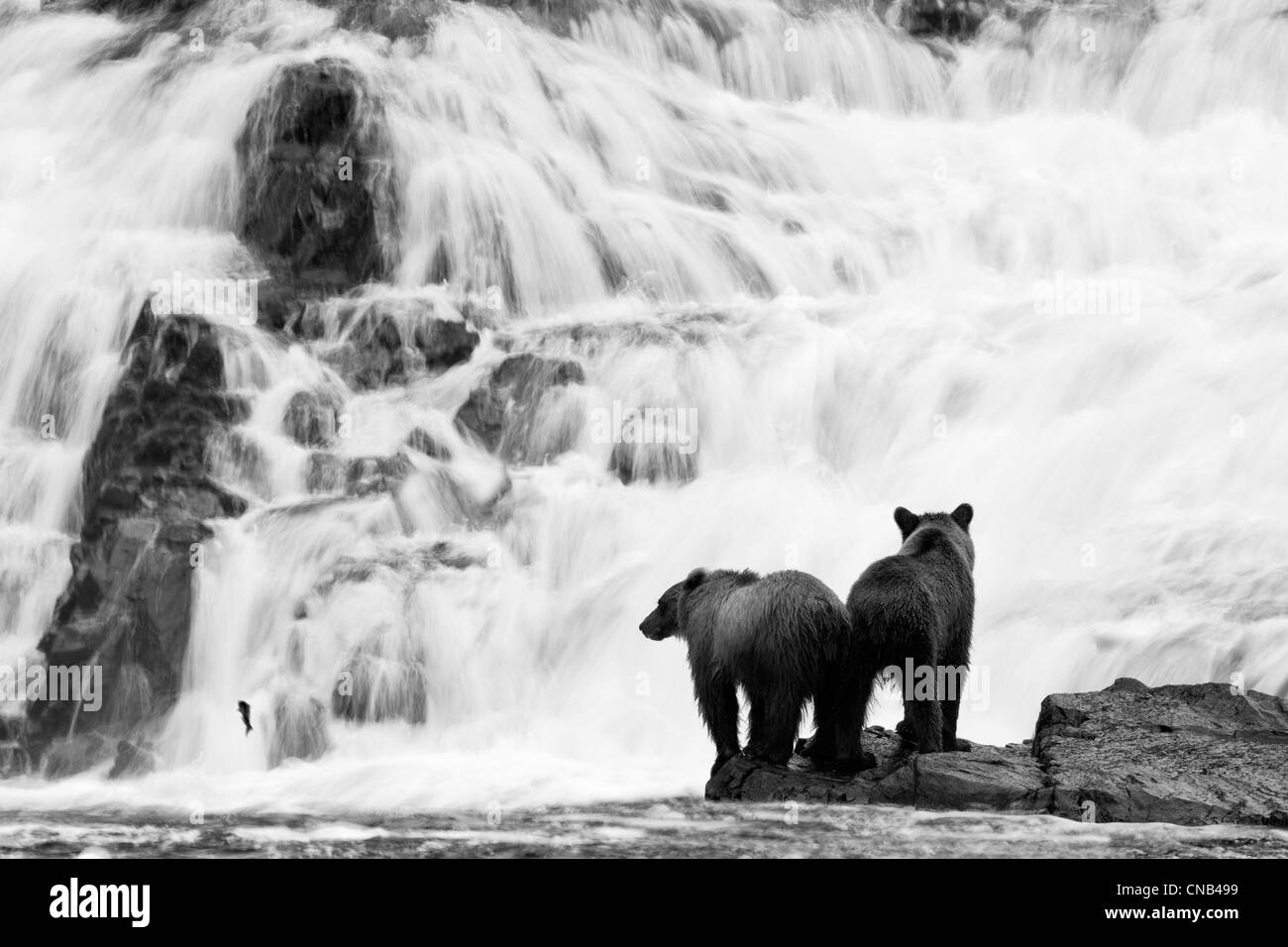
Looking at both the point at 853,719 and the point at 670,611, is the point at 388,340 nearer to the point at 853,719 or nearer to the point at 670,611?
the point at 670,611

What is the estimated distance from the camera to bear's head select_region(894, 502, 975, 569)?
36.3 ft

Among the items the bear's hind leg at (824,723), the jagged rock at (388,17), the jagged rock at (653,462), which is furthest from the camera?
the jagged rock at (388,17)

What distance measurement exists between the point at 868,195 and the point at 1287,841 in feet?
56.1

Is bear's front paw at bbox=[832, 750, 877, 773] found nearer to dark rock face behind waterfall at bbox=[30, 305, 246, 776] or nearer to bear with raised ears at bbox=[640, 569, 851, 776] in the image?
bear with raised ears at bbox=[640, 569, 851, 776]

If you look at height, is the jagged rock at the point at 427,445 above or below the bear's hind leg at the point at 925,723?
above

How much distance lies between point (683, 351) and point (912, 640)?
409 inches

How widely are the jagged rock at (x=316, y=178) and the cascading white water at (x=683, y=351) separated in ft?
1.31

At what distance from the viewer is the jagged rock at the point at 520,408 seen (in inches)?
754

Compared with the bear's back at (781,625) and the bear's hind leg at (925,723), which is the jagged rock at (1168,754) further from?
the bear's back at (781,625)

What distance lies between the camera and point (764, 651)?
10422mm

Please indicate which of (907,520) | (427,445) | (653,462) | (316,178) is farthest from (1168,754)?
(316,178)

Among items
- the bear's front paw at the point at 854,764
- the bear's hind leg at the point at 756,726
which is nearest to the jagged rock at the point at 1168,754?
the bear's front paw at the point at 854,764

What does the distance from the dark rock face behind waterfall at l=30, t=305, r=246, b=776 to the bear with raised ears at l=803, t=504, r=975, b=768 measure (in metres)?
8.02

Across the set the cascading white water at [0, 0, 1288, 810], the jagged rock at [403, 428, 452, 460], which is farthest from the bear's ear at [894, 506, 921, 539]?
the jagged rock at [403, 428, 452, 460]
